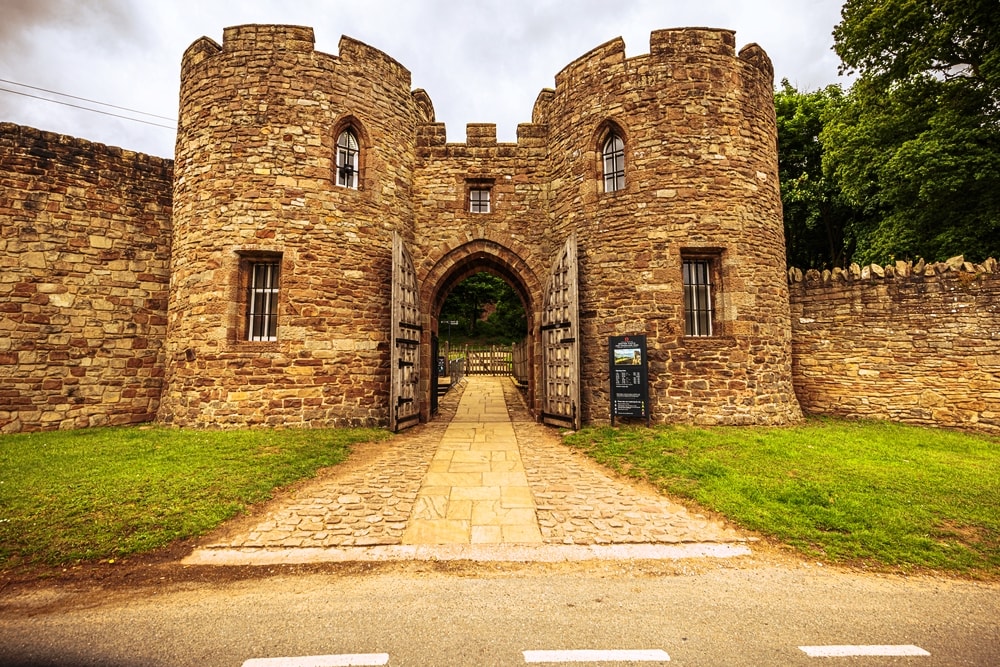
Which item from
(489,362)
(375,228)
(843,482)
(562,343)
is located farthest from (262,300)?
(489,362)

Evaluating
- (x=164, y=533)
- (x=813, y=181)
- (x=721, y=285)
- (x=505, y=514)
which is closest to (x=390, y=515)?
(x=505, y=514)

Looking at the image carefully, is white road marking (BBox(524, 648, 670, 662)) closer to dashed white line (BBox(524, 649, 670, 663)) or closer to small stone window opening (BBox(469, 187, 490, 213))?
dashed white line (BBox(524, 649, 670, 663))

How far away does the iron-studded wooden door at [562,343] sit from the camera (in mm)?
9523

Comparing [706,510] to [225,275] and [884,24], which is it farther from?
[884,24]

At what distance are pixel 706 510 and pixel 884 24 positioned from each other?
16599mm

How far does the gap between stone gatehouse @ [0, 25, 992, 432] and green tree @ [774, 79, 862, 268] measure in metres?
10.4

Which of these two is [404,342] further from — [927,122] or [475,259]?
[927,122]

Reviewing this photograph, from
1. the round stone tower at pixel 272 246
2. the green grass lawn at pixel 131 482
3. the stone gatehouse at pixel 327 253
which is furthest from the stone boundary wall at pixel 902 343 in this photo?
the green grass lawn at pixel 131 482

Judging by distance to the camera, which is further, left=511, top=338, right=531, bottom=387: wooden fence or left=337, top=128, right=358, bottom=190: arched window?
left=511, top=338, right=531, bottom=387: wooden fence

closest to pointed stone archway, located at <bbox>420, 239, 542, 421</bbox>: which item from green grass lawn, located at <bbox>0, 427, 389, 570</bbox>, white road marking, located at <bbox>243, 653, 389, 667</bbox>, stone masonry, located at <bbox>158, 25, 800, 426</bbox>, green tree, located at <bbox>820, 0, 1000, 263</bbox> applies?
stone masonry, located at <bbox>158, 25, 800, 426</bbox>

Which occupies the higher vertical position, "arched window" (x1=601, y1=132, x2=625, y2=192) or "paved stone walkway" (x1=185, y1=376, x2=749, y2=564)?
"arched window" (x1=601, y1=132, x2=625, y2=192)

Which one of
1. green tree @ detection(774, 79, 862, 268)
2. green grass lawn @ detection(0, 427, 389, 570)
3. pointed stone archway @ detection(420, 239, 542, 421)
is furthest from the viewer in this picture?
green tree @ detection(774, 79, 862, 268)

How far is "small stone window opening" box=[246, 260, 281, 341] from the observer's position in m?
9.32

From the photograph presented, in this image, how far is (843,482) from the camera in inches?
223
